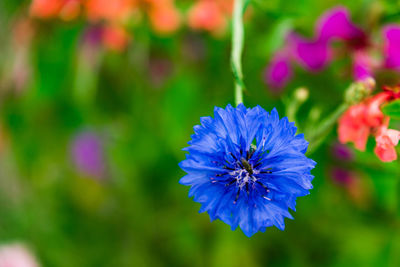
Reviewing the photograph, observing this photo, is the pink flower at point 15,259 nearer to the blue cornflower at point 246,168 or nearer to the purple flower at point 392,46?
the blue cornflower at point 246,168

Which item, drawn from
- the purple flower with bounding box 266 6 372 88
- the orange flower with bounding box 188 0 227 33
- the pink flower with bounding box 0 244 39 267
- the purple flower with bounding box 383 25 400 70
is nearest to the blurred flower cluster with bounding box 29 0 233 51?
the orange flower with bounding box 188 0 227 33

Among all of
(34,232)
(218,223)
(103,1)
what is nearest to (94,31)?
(103,1)

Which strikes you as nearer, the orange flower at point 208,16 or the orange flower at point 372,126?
the orange flower at point 372,126

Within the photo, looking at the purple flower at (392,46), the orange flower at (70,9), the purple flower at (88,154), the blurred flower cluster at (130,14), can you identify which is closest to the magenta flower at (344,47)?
the purple flower at (392,46)

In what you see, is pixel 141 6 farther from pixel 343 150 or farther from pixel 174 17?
pixel 343 150

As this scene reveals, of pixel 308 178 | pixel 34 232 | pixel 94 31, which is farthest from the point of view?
pixel 34 232
